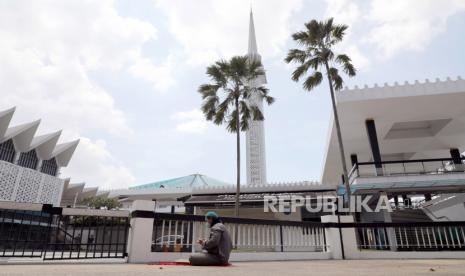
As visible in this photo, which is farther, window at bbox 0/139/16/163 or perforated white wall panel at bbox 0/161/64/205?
window at bbox 0/139/16/163

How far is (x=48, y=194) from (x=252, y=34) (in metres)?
80.3

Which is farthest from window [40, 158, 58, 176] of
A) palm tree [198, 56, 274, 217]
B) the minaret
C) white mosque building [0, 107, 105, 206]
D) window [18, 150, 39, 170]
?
the minaret

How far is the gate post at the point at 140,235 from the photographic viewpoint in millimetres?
6707

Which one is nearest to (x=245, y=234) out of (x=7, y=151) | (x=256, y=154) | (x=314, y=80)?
(x=314, y=80)

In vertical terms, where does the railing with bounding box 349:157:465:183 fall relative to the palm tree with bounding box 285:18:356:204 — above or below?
below

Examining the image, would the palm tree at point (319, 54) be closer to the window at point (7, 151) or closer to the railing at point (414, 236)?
the railing at point (414, 236)

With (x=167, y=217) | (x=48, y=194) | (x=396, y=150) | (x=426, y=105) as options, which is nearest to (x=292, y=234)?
(x=167, y=217)

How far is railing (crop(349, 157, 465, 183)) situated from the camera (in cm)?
1507

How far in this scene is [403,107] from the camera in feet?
50.3

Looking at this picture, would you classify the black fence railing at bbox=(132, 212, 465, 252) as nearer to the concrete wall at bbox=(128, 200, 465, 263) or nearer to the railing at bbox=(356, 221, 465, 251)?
the railing at bbox=(356, 221, 465, 251)

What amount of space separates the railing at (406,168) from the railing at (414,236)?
14.3ft

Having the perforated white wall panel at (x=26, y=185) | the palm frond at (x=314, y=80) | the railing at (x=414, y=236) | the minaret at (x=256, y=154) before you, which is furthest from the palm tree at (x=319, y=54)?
the minaret at (x=256, y=154)

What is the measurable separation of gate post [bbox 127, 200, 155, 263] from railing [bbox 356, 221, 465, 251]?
7.47 m

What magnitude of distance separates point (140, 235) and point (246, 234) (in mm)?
3203
